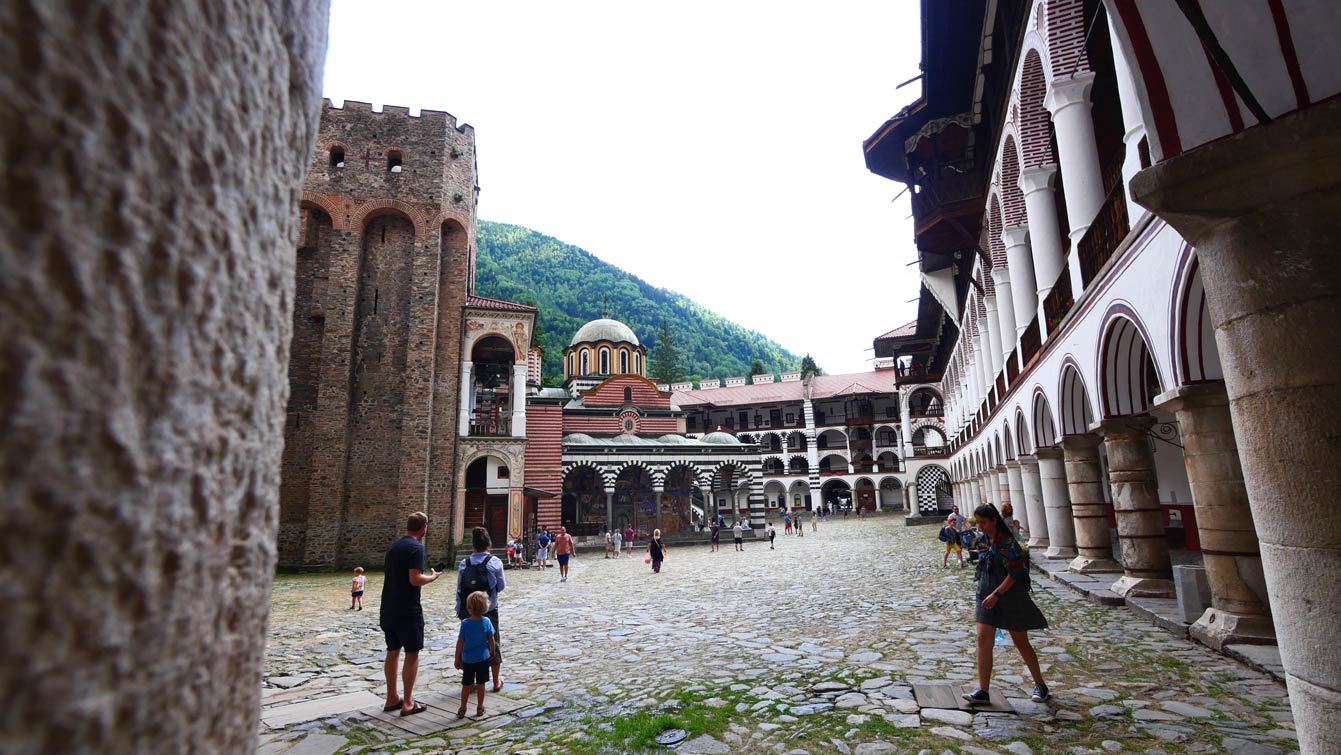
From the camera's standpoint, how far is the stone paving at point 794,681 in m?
4.22

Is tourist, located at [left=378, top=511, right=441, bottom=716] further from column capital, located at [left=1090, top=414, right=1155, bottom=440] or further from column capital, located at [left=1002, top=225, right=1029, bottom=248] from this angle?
column capital, located at [left=1002, top=225, right=1029, bottom=248]

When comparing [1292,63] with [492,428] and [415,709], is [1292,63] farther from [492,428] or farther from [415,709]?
[492,428]

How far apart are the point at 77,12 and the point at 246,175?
0.25m

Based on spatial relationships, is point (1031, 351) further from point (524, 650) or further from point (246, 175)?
point (246, 175)

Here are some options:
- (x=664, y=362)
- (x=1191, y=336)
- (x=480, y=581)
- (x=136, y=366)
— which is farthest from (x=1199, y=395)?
(x=664, y=362)

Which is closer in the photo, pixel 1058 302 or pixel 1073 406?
pixel 1073 406

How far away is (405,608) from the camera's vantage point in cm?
512

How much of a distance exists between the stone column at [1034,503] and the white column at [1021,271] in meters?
2.65

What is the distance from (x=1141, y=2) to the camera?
3.24m

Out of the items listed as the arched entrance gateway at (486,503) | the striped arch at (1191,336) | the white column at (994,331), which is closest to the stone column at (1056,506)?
the white column at (994,331)

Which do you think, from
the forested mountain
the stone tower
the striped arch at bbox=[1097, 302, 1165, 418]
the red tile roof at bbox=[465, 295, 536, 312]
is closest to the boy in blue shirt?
the striped arch at bbox=[1097, 302, 1165, 418]

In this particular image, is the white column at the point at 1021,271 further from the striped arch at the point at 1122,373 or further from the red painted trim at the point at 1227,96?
the red painted trim at the point at 1227,96

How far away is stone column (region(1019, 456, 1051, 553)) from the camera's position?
525 inches

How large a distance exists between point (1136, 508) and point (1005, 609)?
475 cm
